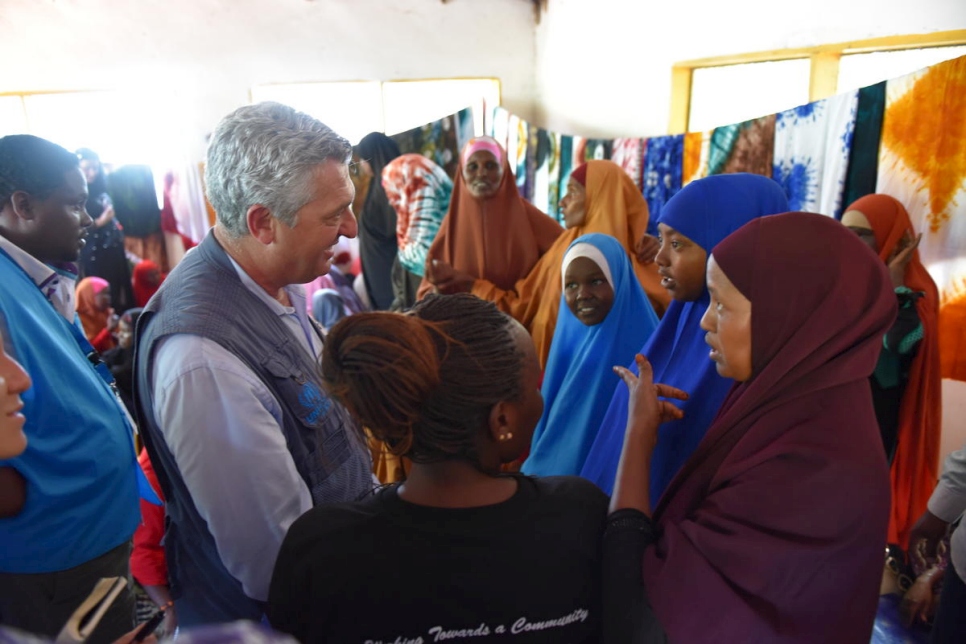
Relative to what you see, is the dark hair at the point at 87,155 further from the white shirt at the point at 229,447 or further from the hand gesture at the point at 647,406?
the hand gesture at the point at 647,406

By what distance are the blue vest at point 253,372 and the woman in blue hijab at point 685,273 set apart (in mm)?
700

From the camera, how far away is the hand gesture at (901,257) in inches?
106


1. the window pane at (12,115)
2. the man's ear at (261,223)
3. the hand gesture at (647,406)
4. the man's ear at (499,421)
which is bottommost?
the hand gesture at (647,406)

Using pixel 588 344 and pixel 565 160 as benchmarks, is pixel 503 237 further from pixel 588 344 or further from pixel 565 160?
pixel 565 160

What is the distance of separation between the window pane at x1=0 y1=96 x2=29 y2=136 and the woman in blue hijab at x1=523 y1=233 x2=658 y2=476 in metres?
6.60

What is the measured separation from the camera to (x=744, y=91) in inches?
169

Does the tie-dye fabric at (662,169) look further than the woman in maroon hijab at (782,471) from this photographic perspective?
Yes

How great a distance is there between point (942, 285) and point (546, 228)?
2004 mm

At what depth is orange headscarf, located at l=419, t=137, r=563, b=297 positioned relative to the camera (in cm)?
345

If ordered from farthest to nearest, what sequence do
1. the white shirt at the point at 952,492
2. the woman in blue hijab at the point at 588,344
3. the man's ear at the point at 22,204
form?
the woman in blue hijab at the point at 588,344 < the man's ear at the point at 22,204 < the white shirt at the point at 952,492

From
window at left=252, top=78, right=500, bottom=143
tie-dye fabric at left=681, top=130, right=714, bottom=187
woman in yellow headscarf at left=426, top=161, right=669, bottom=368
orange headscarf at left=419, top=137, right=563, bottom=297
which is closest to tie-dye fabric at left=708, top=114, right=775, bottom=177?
tie-dye fabric at left=681, top=130, right=714, bottom=187

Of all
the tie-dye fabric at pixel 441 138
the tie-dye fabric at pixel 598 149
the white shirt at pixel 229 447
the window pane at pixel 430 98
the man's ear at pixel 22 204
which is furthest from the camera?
the window pane at pixel 430 98

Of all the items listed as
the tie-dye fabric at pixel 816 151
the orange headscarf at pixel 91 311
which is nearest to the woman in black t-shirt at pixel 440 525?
the tie-dye fabric at pixel 816 151

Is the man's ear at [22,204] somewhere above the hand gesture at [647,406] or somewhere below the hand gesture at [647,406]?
above
